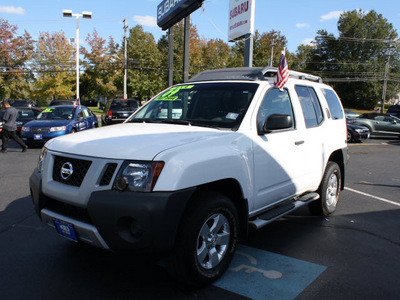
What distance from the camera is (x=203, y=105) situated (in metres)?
3.94

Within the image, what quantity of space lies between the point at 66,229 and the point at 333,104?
438 cm

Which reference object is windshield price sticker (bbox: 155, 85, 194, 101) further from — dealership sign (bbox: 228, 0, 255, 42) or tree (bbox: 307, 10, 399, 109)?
tree (bbox: 307, 10, 399, 109)

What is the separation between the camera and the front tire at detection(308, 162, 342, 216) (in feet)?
16.1

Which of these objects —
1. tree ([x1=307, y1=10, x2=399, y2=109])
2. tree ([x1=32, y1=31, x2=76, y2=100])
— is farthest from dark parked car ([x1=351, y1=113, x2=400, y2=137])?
tree ([x1=307, y1=10, x2=399, y2=109])

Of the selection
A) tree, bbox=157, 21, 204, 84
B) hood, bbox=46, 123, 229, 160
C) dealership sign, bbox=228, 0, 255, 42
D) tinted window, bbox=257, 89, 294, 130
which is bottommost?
hood, bbox=46, 123, 229, 160

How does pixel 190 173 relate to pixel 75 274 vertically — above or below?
above

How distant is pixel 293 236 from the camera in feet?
14.1

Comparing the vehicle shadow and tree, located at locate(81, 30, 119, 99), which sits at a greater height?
tree, located at locate(81, 30, 119, 99)

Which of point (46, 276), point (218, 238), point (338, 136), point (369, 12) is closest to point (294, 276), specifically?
point (218, 238)

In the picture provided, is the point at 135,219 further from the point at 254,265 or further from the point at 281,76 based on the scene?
the point at 281,76

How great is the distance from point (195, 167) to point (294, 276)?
1.54 metres

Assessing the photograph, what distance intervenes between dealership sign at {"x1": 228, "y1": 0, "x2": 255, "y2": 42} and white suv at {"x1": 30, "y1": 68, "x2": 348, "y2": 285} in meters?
7.04

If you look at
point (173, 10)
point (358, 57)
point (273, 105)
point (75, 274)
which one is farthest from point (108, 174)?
point (358, 57)

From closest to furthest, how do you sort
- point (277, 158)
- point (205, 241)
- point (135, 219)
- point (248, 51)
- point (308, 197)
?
point (135, 219) < point (205, 241) < point (277, 158) < point (308, 197) < point (248, 51)
